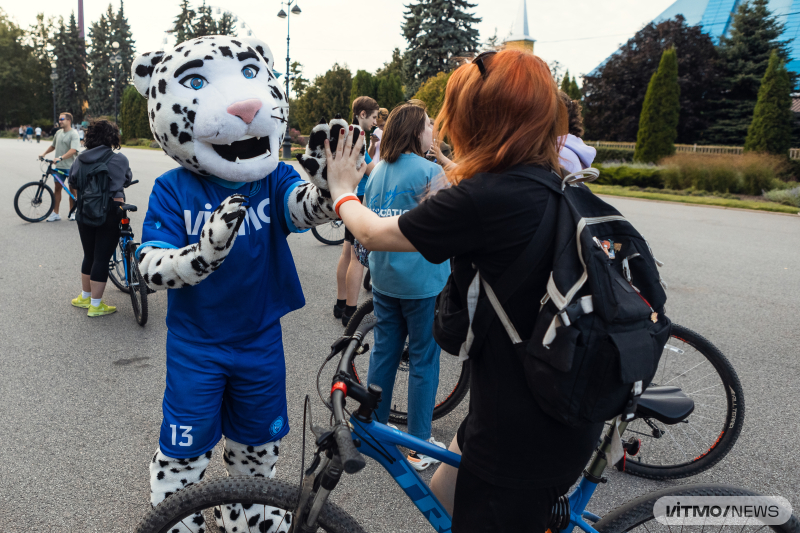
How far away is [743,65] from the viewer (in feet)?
103

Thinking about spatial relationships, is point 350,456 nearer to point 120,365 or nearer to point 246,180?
point 246,180

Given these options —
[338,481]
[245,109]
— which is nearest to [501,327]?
[338,481]

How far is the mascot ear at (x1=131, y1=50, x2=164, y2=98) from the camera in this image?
2.19 meters

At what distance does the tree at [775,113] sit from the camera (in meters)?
23.7

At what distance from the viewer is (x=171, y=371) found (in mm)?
2055

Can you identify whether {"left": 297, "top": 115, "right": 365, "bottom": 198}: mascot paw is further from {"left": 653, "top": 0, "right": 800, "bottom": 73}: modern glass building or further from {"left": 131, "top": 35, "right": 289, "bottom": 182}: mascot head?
{"left": 653, "top": 0, "right": 800, "bottom": 73}: modern glass building

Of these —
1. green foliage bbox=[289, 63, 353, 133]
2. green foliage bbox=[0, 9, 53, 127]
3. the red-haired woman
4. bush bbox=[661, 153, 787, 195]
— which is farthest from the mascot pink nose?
green foliage bbox=[0, 9, 53, 127]

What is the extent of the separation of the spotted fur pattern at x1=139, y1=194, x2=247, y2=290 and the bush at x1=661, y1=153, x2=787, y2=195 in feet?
66.1

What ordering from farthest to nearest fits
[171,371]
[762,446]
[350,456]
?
1. [762,446]
2. [171,371]
3. [350,456]

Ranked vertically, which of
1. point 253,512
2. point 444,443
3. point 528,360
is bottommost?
point 444,443

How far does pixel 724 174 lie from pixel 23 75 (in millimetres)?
77470

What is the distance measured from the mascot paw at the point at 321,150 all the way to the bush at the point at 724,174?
19822mm

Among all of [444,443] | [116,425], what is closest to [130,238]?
[116,425]

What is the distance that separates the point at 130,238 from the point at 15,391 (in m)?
2.03
